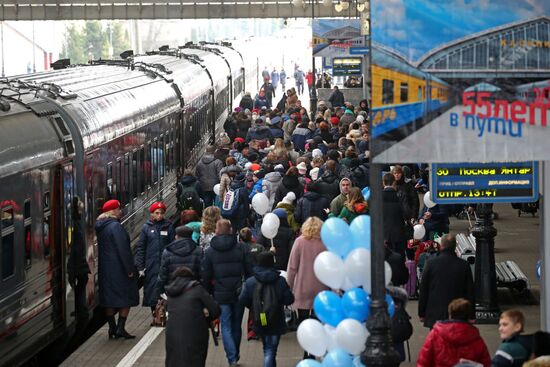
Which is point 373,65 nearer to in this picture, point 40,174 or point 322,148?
point 40,174

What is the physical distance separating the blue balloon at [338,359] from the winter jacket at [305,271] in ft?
11.1

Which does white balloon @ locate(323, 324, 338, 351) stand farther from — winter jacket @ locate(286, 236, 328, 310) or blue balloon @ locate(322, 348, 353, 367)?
winter jacket @ locate(286, 236, 328, 310)

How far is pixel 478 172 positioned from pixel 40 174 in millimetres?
5149

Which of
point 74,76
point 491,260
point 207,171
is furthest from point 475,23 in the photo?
point 207,171

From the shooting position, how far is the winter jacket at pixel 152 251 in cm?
1742

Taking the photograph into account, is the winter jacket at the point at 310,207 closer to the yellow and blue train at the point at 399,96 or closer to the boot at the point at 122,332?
the boot at the point at 122,332

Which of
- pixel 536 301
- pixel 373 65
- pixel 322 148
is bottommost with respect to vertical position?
pixel 536 301

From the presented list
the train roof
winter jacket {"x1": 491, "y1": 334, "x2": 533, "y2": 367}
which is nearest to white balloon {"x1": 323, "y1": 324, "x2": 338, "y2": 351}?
winter jacket {"x1": 491, "y1": 334, "x2": 533, "y2": 367}

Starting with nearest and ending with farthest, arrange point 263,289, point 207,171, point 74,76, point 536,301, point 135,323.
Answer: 1. point 263,289
2. point 135,323
3. point 536,301
4. point 74,76
5. point 207,171

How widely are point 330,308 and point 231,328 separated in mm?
3429

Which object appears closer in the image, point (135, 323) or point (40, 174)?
point (40, 174)

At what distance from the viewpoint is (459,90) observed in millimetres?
10656

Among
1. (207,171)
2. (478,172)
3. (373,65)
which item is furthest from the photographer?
(207,171)

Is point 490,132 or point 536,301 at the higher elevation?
point 490,132
